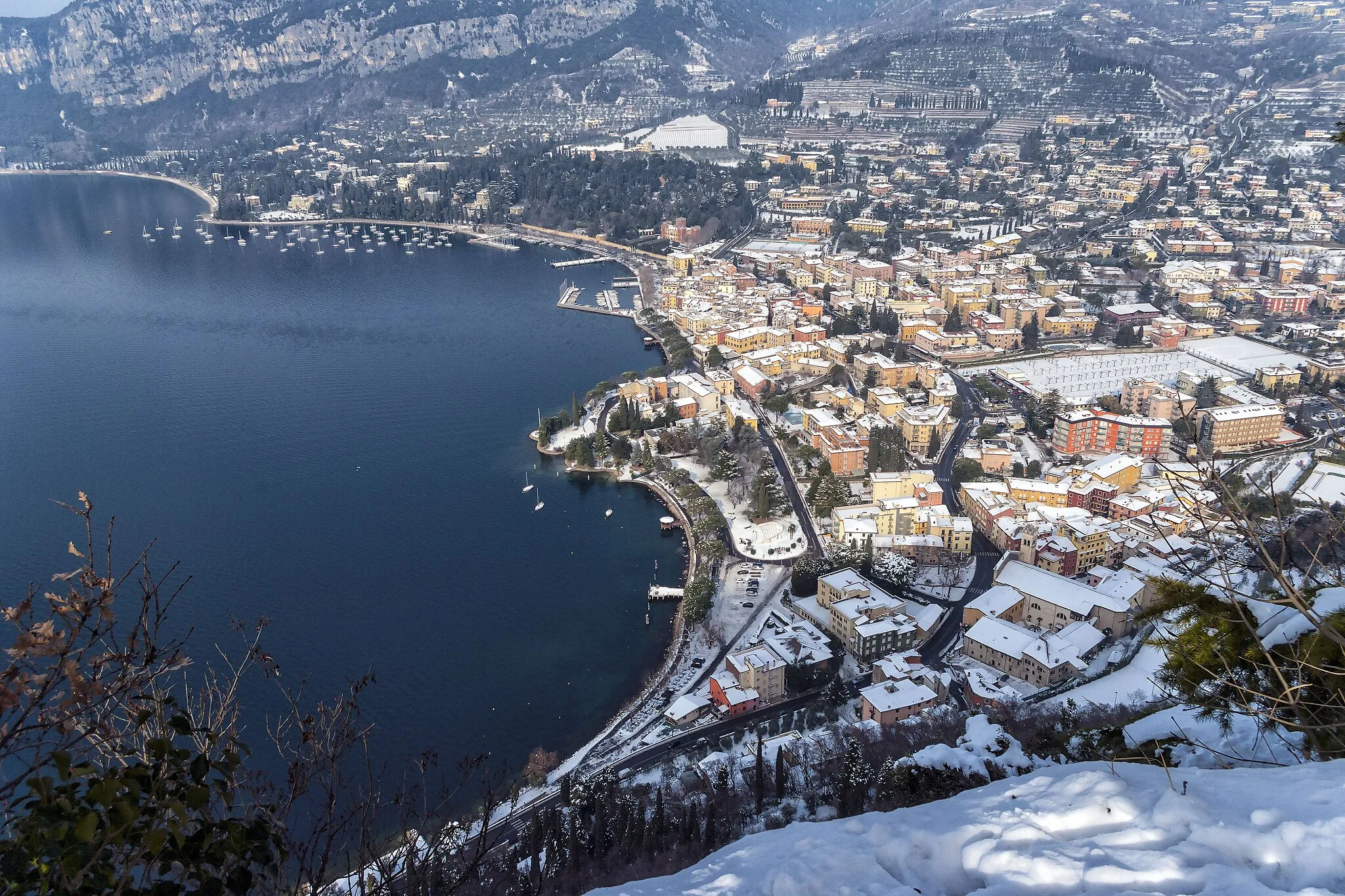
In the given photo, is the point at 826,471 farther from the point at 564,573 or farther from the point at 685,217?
the point at 685,217

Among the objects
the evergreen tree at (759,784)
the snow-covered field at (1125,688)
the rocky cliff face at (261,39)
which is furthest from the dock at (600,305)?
the rocky cliff face at (261,39)

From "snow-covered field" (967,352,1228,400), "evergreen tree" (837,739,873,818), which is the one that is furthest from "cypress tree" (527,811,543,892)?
"snow-covered field" (967,352,1228,400)

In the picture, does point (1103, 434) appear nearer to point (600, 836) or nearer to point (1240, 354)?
point (1240, 354)

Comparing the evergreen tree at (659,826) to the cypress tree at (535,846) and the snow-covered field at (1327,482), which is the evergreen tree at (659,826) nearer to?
the cypress tree at (535,846)

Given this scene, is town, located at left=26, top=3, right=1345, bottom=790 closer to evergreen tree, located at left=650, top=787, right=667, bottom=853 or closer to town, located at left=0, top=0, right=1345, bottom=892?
town, located at left=0, top=0, right=1345, bottom=892

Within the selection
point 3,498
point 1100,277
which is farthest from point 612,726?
point 1100,277

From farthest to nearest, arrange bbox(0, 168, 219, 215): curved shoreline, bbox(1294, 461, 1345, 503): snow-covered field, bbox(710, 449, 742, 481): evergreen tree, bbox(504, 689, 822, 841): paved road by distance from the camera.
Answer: bbox(0, 168, 219, 215): curved shoreline < bbox(710, 449, 742, 481): evergreen tree < bbox(1294, 461, 1345, 503): snow-covered field < bbox(504, 689, 822, 841): paved road

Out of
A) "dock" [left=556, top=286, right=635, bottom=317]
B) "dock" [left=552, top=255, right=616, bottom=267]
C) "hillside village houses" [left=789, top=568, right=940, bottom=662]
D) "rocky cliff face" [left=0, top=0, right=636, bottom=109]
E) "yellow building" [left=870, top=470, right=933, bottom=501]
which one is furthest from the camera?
"rocky cliff face" [left=0, top=0, right=636, bottom=109]
